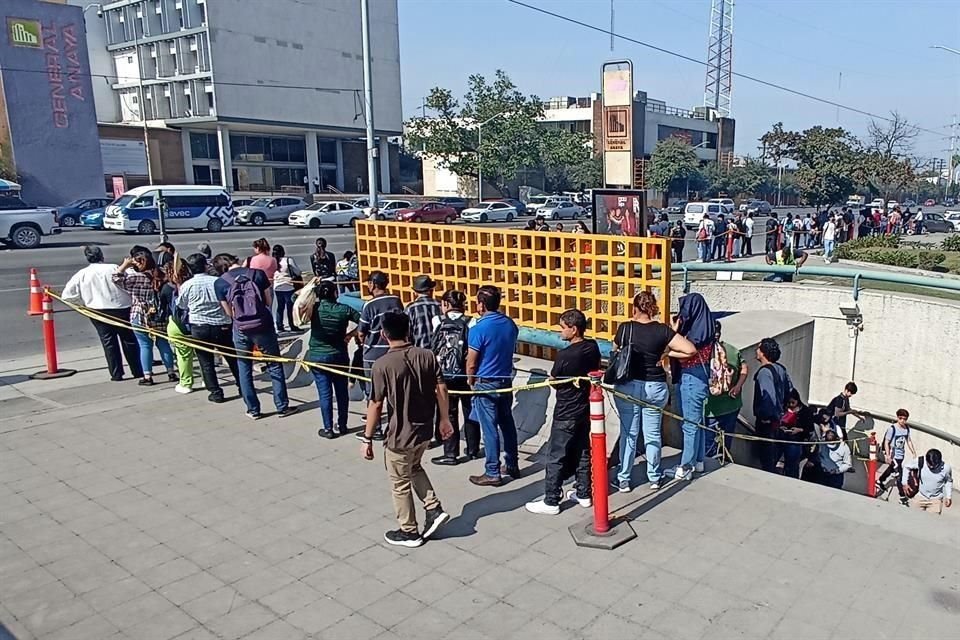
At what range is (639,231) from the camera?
36.9 ft

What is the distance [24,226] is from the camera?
2580cm

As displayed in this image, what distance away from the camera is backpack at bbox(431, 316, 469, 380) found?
21.7ft

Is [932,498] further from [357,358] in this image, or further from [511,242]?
[357,358]

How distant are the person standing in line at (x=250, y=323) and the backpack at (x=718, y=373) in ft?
14.5

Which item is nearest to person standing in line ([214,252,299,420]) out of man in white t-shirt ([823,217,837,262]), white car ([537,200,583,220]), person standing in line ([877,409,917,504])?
person standing in line ([877,409,917,504])

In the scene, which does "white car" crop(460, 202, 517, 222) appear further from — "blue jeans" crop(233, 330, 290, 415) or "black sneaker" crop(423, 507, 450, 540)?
"black sneaker" crop(423, 507, 450, 540)

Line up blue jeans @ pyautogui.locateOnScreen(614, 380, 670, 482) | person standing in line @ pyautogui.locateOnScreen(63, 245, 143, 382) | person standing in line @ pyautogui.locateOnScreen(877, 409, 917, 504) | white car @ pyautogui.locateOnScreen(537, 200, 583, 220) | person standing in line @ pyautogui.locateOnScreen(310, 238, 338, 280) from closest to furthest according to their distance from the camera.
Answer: blue jeans @ pyautogui.locateOnScreen(614, 380, 670, 482) → person standing in line @ pyautogui.locateOnScreen(63, 245, 143, 382) → person standing in line @ pyautogui.locateOnScreen(877, 409, 917, 504) → person standing in line @ pyautogui.locateOnScreen(310, 238, 338, 280) → white car @ pyautogui.locateOnScreen(537, 200, 583, 220)

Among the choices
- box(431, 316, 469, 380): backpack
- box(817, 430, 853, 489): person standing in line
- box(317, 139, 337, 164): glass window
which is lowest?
box(817, 430, 853, 489): person standing in line

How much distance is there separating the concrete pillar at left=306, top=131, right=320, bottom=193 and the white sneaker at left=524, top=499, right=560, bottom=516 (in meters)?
57.8

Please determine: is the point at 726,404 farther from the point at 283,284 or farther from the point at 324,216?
the point at 324,216

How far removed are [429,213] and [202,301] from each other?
113ft

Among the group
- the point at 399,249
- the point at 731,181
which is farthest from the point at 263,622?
the point at 731,181

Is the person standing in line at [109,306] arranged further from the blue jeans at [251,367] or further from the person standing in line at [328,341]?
the person standing in line at [328,341]

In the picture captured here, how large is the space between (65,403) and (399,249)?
4.50 meters
